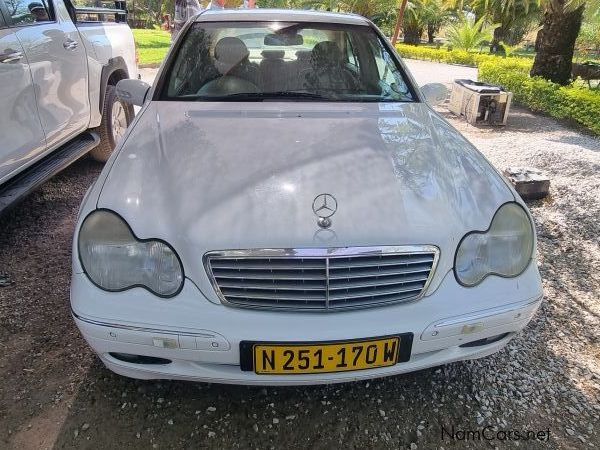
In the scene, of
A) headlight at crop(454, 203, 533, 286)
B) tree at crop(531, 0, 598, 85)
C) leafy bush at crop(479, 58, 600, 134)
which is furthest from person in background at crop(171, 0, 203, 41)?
headlight at crop(454, 203, 533, 286)

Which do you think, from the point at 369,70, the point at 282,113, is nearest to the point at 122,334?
the point at 282,113

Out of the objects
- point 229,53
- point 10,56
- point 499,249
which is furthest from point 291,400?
point 10,56

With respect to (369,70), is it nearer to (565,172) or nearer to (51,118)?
(51,118)

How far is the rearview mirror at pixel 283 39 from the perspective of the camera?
2.88 m

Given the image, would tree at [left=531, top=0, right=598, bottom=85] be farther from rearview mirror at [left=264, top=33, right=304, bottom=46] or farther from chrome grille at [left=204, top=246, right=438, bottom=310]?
chrome grille at [left=204, top=246, right=438, bottom=310]

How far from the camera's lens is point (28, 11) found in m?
3.12

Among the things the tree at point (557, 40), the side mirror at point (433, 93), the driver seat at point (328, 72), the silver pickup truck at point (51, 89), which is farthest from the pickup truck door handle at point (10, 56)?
the tree at point (557, 40)

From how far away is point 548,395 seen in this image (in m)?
2.04

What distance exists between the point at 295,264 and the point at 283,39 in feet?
5.90

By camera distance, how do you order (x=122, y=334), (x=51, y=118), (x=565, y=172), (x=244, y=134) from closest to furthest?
(x=122, y=334), (x=244, y=134), (x=51, y=118), (x=565, y=172)

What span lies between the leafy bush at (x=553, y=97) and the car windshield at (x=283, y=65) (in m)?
4.98

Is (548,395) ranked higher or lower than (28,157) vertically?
lower

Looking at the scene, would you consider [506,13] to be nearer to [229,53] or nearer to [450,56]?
[450,56]

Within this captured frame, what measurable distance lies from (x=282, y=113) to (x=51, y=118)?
5.79 feet
